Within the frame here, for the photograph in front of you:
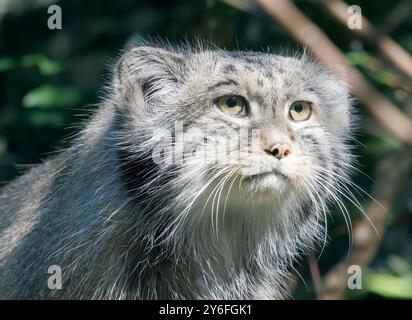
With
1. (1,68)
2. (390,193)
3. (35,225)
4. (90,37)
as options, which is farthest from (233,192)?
(90,37)

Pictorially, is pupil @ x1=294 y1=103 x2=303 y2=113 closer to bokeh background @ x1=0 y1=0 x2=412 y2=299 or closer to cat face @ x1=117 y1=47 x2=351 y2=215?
cat face @ x1=117 y1=47 x2=351 y2=215

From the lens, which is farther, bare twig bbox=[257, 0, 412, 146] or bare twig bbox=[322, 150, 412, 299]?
bare twig bbox=[322, 150, 412, 299]

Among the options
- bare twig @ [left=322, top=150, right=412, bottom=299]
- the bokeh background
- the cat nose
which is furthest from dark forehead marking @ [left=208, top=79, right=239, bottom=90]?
bare twig @ [left=322, top=150, right=412, bottom=299]

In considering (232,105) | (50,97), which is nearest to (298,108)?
(232,105)

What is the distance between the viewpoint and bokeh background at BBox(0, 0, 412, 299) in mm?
6332

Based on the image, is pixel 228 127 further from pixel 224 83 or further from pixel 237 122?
pixel 224 83

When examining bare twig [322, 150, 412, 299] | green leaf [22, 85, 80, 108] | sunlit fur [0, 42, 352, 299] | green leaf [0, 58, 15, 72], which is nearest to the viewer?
sunlit fur [0, 42, 352, 299]

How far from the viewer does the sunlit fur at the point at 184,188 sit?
4777 millimetres

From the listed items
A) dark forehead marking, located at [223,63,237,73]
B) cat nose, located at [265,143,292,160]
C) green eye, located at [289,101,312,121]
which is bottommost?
cat nose, located at [265,143,292,160]

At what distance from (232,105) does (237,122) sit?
122 mm

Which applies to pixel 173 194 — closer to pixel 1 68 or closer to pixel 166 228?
pixel 166 228

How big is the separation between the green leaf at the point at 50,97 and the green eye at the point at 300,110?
7.61 feet

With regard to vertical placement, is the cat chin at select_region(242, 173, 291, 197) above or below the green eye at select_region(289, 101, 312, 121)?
below

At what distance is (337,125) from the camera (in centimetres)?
536
